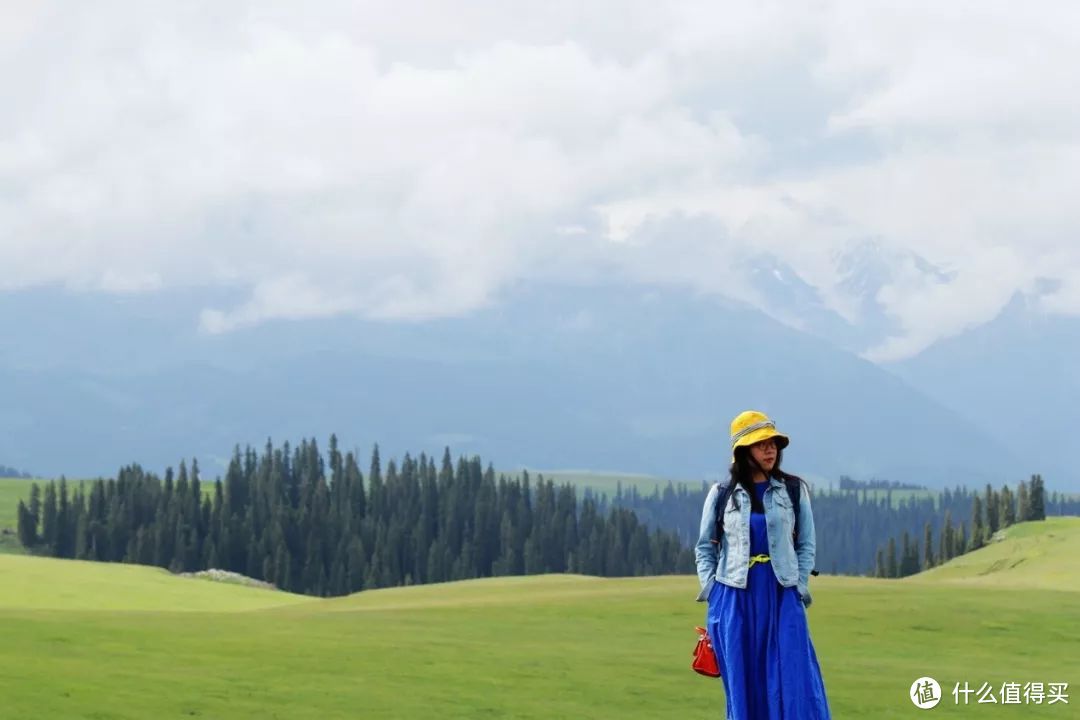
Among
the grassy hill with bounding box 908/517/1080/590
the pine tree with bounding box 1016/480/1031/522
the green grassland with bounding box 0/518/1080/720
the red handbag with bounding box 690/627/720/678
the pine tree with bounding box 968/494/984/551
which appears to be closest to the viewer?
the red handbag with bounding box 690/627/720/678

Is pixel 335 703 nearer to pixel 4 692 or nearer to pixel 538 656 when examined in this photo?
pixel 4 692

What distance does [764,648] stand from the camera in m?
17.1

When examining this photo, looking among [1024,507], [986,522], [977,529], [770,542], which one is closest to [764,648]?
[770,542]

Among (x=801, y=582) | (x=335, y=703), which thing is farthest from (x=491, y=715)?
(x=801, y=582)

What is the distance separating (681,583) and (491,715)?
4024 cm

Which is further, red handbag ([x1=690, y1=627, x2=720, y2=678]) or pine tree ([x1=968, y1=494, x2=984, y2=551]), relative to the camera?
pine tree ([x1=968, y1=494, x2=984, y2=551])

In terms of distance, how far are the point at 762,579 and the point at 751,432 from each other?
1.68m

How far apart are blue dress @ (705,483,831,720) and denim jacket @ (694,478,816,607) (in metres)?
0.11

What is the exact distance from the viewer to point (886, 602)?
5056cm

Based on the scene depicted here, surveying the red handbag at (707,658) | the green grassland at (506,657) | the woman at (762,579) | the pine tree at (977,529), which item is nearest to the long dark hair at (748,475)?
the woman at (762,579)

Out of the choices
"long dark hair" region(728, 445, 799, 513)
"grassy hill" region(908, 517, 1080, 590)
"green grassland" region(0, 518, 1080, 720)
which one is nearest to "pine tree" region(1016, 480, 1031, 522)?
"grassy hill" region(908, 517, 1080, 590)

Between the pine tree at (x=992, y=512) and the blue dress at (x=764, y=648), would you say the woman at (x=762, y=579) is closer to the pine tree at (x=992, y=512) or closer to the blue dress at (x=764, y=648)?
A: the blue dress at (x=764, y=648)

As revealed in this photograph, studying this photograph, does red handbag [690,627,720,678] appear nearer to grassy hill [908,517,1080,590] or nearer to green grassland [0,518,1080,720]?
green grassland [0,518,1080,720]

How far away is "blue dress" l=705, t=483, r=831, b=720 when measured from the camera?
16.7 metres
